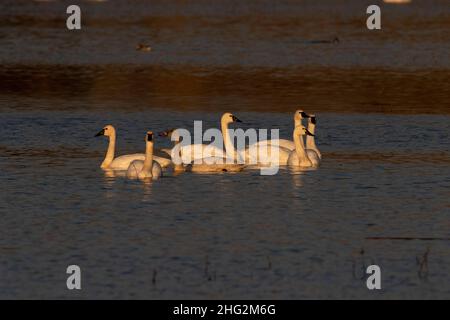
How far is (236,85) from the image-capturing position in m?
42.6

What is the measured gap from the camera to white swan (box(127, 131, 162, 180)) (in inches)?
926

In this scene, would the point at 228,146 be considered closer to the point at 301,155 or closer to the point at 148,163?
the point at 301,155

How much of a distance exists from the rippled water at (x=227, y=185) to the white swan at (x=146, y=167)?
0.87 feet

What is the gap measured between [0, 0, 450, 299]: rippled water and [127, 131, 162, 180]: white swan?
27 centimetres

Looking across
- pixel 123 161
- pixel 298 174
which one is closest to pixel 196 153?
pixel 123 161

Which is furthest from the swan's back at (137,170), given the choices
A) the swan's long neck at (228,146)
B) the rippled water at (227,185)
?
the swan's long neck at (228,146)

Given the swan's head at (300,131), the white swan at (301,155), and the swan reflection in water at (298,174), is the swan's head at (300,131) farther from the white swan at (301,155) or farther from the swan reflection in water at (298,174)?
the swan reflection in water at (298,174)

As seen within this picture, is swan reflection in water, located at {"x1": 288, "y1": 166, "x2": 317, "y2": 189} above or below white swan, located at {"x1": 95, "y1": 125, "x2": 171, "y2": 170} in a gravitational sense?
below

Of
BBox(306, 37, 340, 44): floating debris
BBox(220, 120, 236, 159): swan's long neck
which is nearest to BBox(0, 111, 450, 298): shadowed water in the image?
BBox(220, 120, 236, 159): swan's long neck

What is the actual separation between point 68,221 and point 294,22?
64.1m


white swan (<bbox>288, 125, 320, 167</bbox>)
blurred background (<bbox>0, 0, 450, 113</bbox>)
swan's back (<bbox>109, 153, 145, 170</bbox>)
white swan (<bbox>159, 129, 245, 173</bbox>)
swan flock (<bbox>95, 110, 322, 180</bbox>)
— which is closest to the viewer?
swan's back (<bbox>109, 153, 145, 170</bbox>)

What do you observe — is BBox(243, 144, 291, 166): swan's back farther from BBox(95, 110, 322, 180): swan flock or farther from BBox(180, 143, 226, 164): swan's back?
BBox(180, 143, 226, 164): swan's back

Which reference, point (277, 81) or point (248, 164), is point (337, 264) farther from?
point (277, 81)
